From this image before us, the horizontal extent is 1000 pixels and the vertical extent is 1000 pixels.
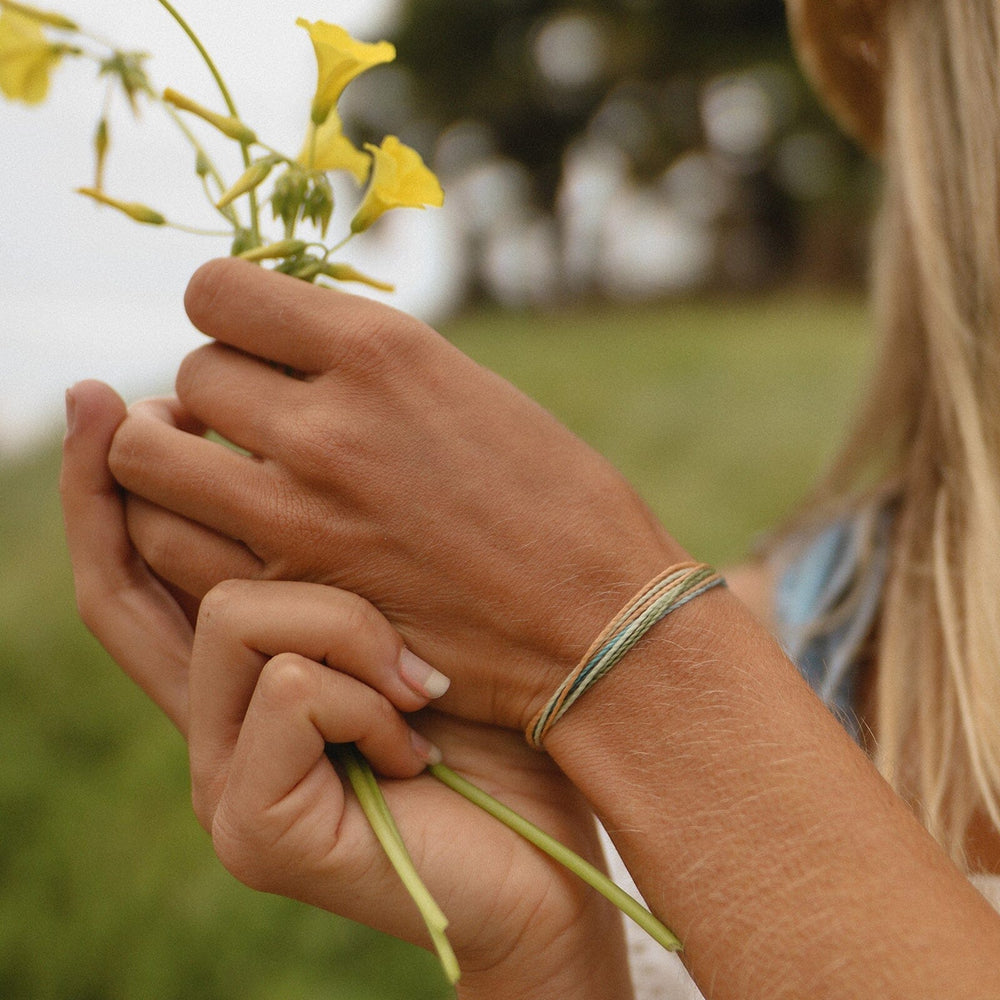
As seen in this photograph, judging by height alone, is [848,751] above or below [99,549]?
below

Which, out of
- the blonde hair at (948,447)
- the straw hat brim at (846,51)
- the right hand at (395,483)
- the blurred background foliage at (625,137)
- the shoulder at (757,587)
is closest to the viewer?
the right hand at (395,483)

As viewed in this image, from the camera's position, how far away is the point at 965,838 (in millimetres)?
1042

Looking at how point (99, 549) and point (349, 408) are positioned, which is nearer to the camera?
point (349, 408)

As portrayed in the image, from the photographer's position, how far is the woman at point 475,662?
741 mm

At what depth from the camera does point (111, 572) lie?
92 centimetres

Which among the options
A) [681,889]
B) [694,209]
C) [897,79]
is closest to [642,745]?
[681,889]

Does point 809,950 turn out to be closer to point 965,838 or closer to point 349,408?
point 965,838

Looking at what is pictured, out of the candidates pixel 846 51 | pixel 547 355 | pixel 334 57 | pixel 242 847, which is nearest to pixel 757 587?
pixel 846 51

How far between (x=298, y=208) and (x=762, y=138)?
1124cm

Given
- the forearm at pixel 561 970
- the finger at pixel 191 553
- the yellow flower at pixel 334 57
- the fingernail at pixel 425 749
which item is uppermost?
the yellow flower at pixel 334 57

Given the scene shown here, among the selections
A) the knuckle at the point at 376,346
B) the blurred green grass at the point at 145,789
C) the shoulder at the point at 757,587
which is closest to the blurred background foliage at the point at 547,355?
the blurred green grass at the point at 145,789

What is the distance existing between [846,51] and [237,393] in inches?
45.7

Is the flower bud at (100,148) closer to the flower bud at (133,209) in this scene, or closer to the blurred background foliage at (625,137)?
the flower bud at (133,209)

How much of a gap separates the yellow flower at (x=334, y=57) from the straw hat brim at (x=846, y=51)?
33.2 inches
